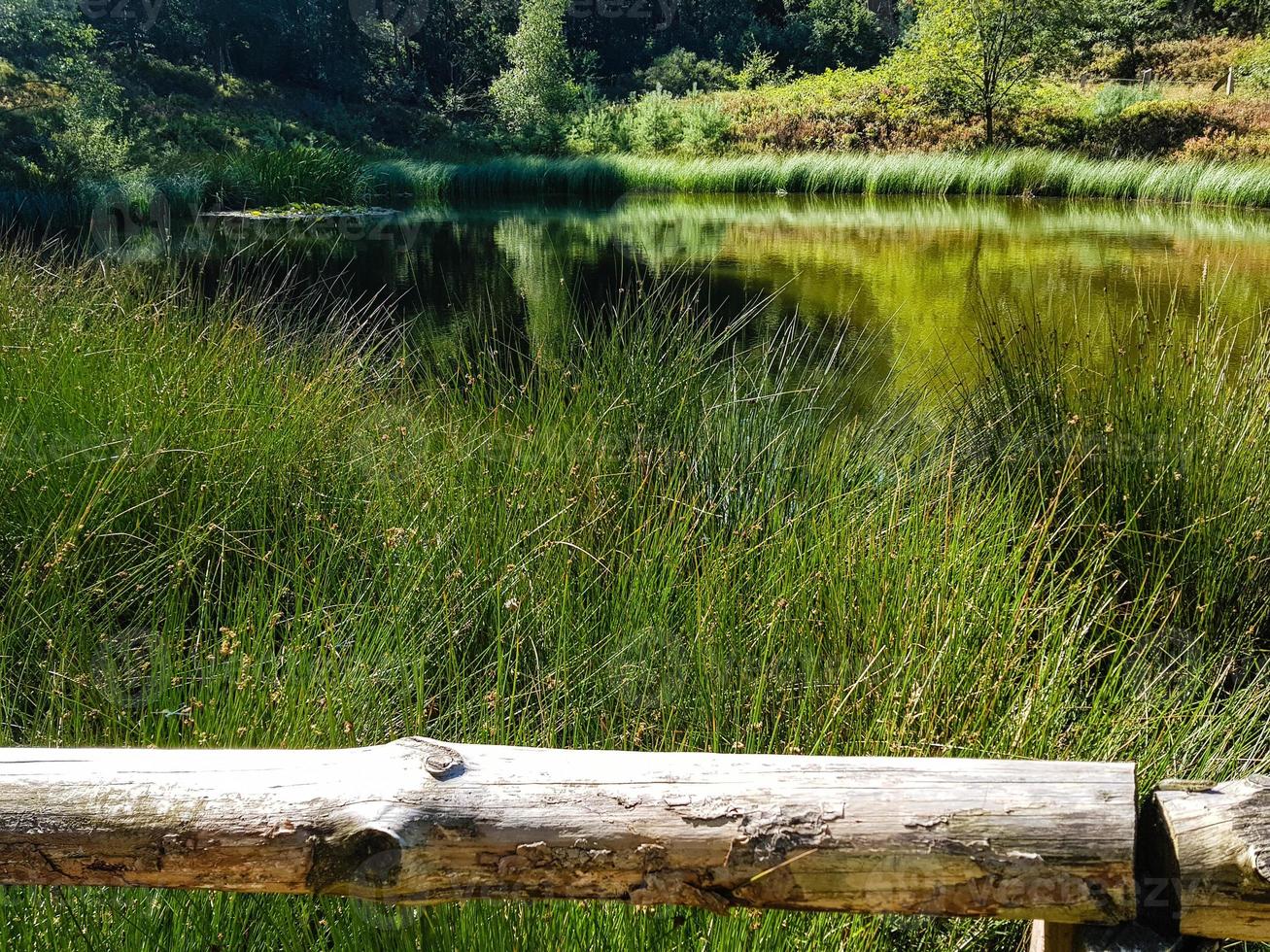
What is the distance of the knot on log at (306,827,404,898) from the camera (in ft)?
3.03

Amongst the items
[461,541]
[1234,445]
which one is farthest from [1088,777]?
[1234,445]

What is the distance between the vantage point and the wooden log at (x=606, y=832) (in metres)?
0.91

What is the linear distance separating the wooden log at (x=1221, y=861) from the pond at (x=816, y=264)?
→ 3878 millimetres

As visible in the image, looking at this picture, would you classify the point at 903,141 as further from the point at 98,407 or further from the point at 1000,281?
the point at 98,407

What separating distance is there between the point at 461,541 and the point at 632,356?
3.49 ft

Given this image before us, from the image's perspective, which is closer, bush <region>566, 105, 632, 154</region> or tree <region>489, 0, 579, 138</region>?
bush <region>566, 105, 632, 154</region>

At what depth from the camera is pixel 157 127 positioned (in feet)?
64.8

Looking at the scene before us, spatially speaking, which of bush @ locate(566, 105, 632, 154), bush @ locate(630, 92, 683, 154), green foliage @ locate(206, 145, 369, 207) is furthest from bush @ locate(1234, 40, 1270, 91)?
green foliage @ locate(206, 145, 369, 207)

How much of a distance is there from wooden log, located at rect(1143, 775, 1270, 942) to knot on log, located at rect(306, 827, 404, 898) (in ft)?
2.20

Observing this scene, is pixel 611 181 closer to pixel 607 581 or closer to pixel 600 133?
pixel 600 133

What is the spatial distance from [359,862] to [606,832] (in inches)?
8.7

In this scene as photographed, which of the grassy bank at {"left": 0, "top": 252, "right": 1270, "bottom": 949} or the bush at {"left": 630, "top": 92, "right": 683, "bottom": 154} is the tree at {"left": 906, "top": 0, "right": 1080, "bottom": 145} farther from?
the grassy bank at {"left": 0, "top": 252, "right": 1270, "bottom": 949}

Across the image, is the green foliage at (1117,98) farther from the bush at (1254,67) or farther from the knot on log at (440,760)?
the knot on log at (440,760)

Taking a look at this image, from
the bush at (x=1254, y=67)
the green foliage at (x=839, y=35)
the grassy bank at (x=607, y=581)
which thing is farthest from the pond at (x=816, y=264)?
the green foliage at (x=839, y=35)
